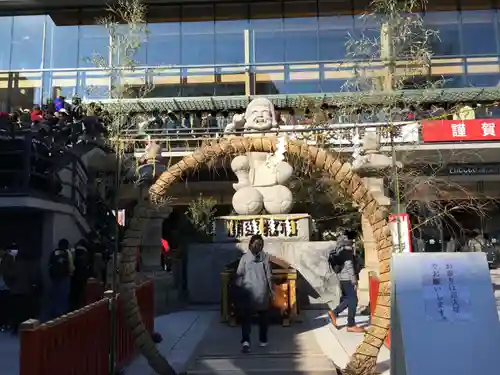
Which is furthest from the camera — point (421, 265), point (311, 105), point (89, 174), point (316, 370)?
point (311, 105)

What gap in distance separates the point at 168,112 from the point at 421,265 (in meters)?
17.6

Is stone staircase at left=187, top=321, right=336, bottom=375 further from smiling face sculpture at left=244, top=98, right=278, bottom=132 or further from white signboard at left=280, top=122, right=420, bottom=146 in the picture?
smiling face sculpture at left=244, top=98, right=278, bottom=132

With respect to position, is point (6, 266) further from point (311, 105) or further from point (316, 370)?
point (311, 105)

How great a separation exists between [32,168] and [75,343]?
595cm

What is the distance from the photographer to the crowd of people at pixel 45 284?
7750mm

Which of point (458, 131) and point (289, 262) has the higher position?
point (458, 131)

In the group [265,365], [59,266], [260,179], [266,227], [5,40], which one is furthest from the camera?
[5,40]

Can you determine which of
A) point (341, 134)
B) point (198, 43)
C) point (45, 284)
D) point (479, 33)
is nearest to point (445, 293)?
point (341, 134)

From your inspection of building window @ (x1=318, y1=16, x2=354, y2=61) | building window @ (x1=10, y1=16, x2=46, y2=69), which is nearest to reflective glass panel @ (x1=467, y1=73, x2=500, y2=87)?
building window @ (x1=318, y1=16, x2=354, y2=61)

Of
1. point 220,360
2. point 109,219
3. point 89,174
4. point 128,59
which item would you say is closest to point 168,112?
point 89,174

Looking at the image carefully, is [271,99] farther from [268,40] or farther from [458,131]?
[458,131]

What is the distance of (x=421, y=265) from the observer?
3.38 metres

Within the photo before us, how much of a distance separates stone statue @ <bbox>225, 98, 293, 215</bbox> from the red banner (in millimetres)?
8235

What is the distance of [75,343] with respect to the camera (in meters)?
4.03
